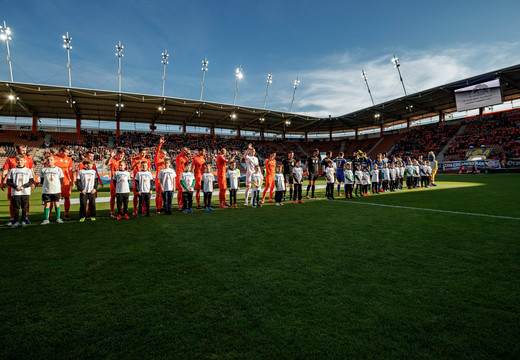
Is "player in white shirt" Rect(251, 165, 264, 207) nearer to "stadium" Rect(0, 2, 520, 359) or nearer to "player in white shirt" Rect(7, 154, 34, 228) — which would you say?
"stadium" Rect(0, 2, 520, 359)

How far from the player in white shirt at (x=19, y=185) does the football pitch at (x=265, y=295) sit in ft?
5.12

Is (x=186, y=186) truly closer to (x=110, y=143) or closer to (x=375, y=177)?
(x=375, y=177)

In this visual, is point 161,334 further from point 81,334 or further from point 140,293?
point 140,293

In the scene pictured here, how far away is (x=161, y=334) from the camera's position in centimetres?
186

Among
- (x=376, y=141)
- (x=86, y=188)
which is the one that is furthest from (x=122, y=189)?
(x=376, y=141)

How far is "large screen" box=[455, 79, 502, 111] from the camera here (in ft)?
82.6

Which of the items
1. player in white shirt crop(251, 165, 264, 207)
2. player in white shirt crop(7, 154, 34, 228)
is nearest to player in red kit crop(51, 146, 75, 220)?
player in white shirt crop(7, 154, 34, 228)

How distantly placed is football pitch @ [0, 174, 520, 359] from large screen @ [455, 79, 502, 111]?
30.0m

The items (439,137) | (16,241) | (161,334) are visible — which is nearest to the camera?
(161,334)

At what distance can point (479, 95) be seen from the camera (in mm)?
26188

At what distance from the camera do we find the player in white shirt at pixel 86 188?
6.37 m

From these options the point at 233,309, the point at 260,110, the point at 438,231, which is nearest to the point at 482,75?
the point at 260,110

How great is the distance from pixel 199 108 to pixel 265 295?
34527 millimetres

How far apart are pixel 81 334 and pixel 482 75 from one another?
3725 centimetres
